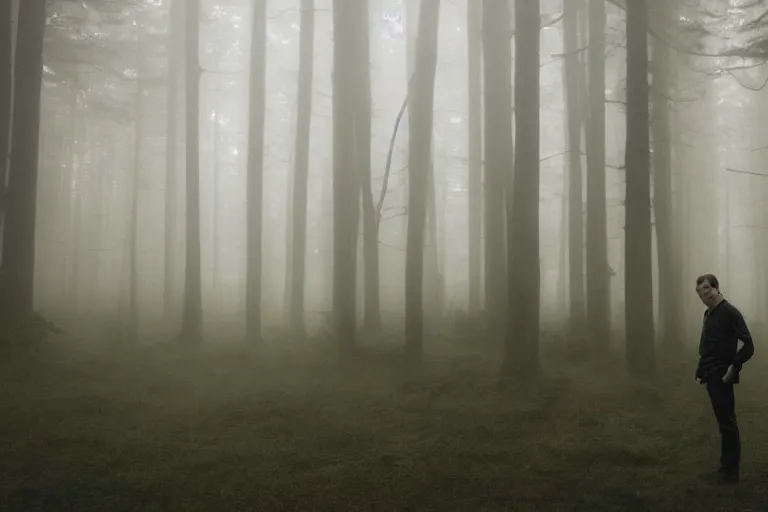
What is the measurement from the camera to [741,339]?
5504mm

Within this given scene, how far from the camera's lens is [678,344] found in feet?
46.2

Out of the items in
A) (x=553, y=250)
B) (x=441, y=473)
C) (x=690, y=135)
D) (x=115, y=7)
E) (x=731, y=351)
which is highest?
(x=115, y=7)

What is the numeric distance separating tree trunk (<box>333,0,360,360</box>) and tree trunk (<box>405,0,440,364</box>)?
1.37 m

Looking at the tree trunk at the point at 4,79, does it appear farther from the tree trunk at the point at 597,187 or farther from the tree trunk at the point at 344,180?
the tree trunk at the point at 597,187

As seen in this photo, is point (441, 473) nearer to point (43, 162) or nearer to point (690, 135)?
point (690, 135)

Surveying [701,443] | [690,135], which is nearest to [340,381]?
[701,443]

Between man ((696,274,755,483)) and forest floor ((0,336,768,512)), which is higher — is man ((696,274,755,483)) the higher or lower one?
the higher one

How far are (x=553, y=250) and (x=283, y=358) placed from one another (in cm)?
3554

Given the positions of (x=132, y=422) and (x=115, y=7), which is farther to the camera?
(x=115, y=7)

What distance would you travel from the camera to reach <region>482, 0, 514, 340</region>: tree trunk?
44.3 ft

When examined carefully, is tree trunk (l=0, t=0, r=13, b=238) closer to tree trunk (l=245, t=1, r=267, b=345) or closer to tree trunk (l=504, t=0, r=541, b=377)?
tree trunk (l=245, t=1, r=267, b=345)

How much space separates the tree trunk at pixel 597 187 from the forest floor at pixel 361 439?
2354 millimetres

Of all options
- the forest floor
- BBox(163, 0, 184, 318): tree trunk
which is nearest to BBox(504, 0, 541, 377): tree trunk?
the forest floor

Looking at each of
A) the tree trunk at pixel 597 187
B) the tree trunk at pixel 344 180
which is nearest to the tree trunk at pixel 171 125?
the tree trunk at pixel 344 180
